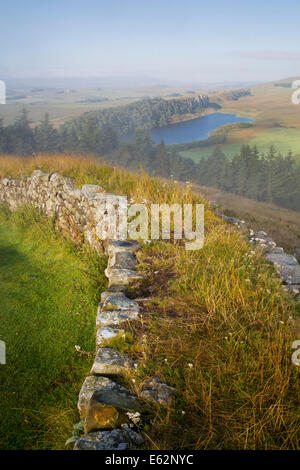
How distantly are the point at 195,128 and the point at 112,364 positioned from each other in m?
38.6

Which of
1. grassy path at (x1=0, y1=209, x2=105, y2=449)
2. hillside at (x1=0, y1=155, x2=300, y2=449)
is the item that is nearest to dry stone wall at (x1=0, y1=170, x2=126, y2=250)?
grassy path at (x1=0, y1=209, x2=105, y2=449)

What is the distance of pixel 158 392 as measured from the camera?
196cm

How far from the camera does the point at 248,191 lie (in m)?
35.8

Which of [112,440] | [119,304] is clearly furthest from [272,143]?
[112,440]

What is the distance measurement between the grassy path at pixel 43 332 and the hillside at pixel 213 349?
46 millimetres

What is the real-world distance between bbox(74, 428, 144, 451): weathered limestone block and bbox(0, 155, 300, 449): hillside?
0.27 ft

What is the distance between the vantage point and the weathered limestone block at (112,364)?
7.39 ft

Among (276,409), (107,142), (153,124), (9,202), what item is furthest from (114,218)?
(153,124)

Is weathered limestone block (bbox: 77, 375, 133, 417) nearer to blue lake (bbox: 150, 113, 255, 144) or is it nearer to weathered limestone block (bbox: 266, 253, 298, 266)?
weathered limestone block (bbox: 266, 253, 298, 266)

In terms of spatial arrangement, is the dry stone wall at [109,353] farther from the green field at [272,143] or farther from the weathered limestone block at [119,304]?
the green field at [272,143]

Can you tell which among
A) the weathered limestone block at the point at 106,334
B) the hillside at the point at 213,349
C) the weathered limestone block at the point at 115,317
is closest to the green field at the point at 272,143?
the hillside at the point at 213,349

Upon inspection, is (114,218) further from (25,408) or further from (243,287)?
(25,408)

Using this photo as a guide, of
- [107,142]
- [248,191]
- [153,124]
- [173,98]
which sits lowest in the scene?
[248,191]

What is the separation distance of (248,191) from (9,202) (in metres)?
32.8
